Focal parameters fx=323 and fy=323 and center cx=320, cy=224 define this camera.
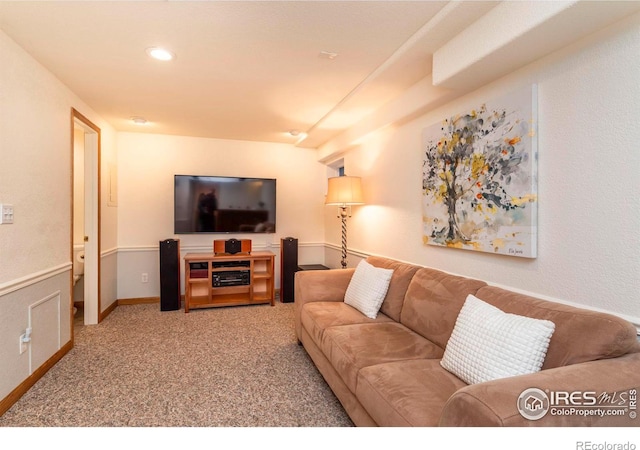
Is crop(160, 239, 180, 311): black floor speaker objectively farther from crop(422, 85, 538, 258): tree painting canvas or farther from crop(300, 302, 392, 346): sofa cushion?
crop(422, 85, 538, 258): tree painting canvas

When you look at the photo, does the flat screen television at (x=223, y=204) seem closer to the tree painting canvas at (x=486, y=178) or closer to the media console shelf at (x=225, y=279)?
the media console shelf at (x=225, y=279)

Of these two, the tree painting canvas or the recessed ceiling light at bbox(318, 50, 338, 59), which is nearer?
the tree painting canvas

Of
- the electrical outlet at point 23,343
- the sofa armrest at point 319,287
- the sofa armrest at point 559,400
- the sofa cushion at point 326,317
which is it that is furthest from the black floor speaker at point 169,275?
the sofa armrest at point 559,400

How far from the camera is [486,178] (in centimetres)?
200

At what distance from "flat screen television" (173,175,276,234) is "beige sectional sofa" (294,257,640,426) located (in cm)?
207

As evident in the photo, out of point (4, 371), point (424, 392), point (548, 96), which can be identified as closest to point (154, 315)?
point (4, 371)

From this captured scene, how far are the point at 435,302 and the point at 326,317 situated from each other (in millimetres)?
798

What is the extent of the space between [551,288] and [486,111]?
3.63ft

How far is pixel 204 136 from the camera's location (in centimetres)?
443

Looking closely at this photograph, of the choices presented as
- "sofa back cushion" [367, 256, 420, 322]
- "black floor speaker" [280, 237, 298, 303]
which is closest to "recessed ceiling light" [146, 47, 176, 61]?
"sofa back cushion" [367, 256, 420, 322]

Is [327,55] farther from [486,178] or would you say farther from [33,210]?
[33,210]

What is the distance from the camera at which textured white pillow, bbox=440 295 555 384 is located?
1272mm

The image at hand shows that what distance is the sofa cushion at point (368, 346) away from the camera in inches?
68.0

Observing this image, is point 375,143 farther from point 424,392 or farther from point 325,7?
point 424,392
